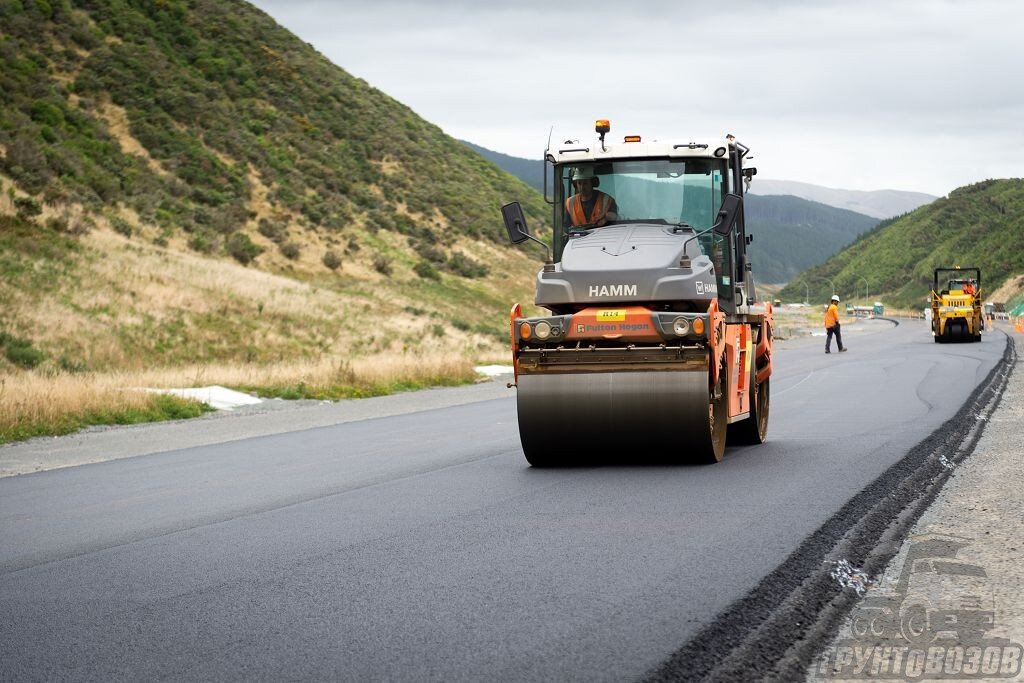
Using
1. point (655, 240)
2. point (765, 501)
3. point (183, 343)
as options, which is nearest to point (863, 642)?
point (765, 501)

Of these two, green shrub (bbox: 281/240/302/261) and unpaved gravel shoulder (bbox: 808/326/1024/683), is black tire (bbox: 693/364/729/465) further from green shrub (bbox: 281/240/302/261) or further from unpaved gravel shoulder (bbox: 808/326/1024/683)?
green shrub (bbox: 281/240/302/261)

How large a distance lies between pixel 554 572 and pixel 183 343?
29.3 meters

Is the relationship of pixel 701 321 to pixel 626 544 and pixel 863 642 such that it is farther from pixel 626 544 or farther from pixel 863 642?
pixel 863 642

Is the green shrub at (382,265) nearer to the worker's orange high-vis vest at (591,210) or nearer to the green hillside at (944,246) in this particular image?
the worker's orange high-vis vest at (591,210)

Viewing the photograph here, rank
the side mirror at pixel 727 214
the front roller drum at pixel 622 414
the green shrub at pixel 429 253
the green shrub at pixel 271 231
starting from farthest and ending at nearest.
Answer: the green shrub at pixel 429 253, the green shrub at pixel 271 231, the side mirror at pixel 727 214, the front roller drum at pixel 622 414

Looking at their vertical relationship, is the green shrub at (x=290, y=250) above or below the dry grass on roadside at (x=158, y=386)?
above

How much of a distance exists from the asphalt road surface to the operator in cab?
8.63 ft

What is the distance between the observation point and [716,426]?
39.2ft

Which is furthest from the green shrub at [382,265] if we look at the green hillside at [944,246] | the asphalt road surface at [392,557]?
the green hillside at [944,246]

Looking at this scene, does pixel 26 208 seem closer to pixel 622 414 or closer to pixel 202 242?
pixel 202 242

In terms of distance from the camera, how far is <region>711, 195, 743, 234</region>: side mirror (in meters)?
12.2

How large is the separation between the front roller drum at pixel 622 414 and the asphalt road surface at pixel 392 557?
10.3 inches

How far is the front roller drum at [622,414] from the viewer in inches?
441

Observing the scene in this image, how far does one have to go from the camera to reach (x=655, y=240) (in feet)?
40.0
